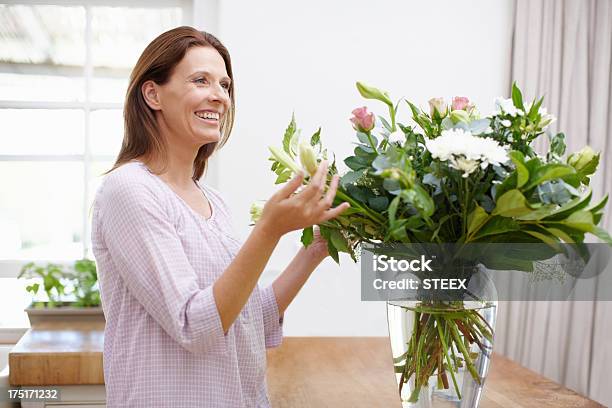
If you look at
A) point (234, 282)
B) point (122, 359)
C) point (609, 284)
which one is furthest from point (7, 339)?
point (609, 284)

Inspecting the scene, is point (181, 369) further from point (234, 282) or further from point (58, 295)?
point (58, 295)

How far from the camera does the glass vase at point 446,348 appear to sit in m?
1.14

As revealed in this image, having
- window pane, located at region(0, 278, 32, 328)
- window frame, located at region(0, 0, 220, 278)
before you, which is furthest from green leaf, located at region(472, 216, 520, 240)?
window pane, located at region(0, 278, 32, 328)

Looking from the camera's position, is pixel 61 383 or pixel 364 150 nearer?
pixel 364 150

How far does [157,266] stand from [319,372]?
833mm

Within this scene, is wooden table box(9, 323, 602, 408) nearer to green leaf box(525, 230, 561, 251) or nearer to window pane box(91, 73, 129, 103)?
green leaf box(525, 230, 561, 251)

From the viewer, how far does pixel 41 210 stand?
342cm

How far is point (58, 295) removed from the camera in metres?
2.89

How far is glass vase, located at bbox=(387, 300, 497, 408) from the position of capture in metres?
1.14

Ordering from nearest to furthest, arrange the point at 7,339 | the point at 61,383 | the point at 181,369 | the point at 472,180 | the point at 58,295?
the point at 472,180 → the point at 181,369 → the point at 61,383 → the point at 58,295 → the point at 7,339

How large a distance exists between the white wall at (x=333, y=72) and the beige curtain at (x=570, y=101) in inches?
4.9

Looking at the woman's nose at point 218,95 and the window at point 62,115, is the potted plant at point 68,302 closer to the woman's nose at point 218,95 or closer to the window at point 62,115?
the window at point 62,115

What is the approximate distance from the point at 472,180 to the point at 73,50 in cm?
279

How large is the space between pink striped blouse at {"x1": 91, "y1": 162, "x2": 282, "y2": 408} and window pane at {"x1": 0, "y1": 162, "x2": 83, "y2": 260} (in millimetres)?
2143
